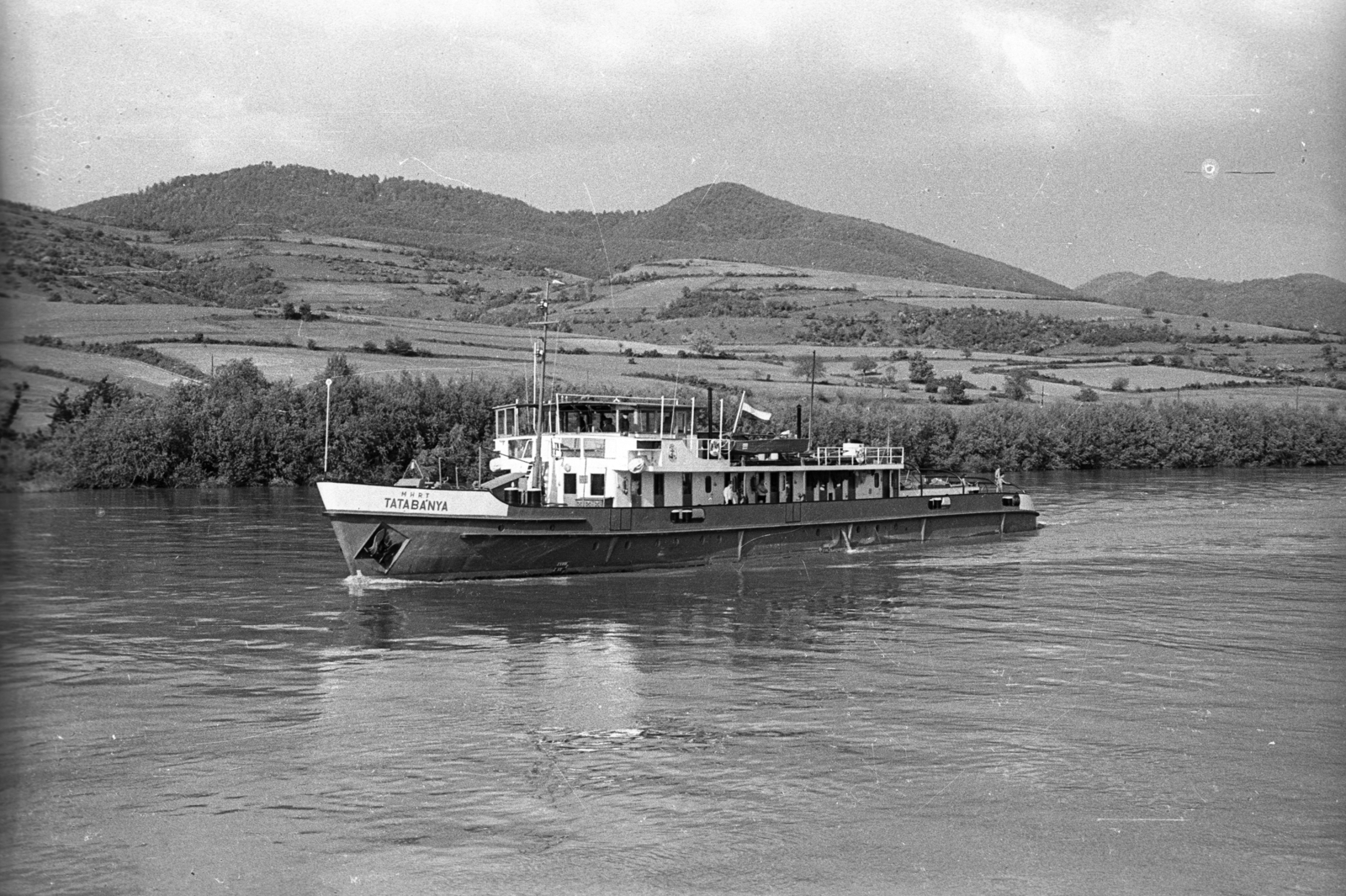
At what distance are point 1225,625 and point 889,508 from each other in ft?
54.5

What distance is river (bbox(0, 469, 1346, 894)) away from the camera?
15.5 m

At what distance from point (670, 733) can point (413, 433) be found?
56756mm

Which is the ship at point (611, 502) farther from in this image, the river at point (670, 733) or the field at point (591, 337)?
the field at point (591, 337)

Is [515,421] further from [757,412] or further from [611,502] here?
[757,412]

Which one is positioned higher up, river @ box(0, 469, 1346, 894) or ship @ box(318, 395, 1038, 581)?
ship @ box(318, 395, 1038, 581)

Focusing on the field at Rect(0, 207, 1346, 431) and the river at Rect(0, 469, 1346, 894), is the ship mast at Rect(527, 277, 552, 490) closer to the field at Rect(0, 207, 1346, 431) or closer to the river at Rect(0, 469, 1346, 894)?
the river at Rect(0, 469, 1346, 894)

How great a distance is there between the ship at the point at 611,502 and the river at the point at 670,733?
43.4 inches

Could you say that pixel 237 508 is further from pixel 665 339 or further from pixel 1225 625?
pixel 665 339

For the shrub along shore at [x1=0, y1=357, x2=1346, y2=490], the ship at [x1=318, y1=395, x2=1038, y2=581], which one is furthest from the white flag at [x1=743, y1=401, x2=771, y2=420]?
the shrub along shore at [x1=0, y1=357, x2=1346, y2=490]

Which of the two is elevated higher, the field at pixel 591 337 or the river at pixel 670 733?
the field at pixel 591 337

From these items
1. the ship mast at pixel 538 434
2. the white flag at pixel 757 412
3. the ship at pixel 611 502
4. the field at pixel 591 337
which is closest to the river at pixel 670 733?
the ship at pixel 611 502

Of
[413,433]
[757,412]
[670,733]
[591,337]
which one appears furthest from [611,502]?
[591,337]

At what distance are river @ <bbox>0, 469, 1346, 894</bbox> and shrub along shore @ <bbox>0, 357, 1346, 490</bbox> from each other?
21014 mm

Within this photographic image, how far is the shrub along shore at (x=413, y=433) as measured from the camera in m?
65.6
